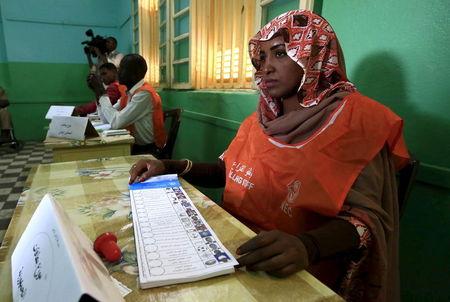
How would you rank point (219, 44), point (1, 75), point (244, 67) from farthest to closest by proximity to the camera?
point (1, 75) → point (219, 44) → point (244, 67)

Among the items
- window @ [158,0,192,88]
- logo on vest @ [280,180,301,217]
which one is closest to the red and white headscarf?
logo on vest @ [280,180,301,217]

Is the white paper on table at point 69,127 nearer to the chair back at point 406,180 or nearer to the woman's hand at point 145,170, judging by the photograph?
the woman's hand at point 145,170

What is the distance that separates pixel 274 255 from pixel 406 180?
0.51 metres

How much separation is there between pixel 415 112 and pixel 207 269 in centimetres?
77

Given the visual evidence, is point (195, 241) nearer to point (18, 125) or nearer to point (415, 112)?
point (415, 112)

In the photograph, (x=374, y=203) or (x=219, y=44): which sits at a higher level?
(x=219, y=44)

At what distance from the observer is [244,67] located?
1.90 m

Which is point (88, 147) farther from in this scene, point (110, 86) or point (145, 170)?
point (110, 86)

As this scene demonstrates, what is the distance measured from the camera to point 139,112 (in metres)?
2.27

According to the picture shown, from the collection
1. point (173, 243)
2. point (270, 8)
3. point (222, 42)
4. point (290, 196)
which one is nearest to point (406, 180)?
point (290, 196)

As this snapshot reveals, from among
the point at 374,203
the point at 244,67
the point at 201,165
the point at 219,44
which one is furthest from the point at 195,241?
the point at 219,44

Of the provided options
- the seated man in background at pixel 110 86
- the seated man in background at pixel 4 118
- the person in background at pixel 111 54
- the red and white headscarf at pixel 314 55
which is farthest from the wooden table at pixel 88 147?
the seated man in background at pixel 4 118

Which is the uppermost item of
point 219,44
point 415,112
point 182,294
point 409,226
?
point 219,44

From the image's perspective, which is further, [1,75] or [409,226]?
[1,75]
